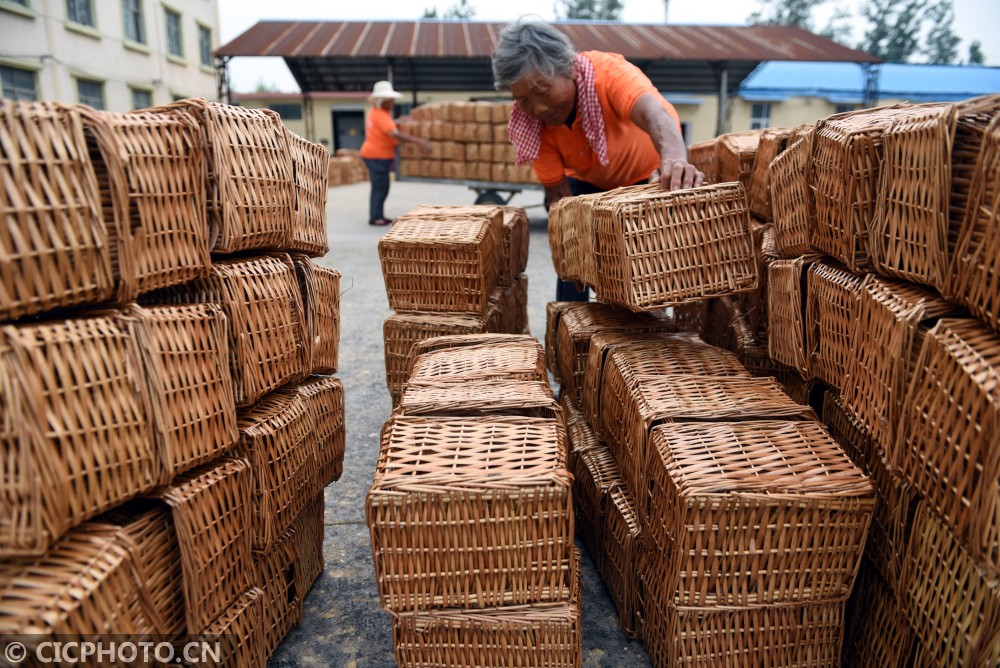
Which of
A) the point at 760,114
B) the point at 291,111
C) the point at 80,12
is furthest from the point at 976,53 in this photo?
the point at 80,12

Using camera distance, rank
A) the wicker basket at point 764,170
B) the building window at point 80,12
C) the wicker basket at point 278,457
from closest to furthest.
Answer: the wicker basket at point 278,457 → the wicker basket at point 764,170 → the building window at point 80,12

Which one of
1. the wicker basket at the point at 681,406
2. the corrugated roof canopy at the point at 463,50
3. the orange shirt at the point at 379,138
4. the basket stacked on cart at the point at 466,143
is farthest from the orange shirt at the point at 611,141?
the corrugated roof canopy at the point at 463,50

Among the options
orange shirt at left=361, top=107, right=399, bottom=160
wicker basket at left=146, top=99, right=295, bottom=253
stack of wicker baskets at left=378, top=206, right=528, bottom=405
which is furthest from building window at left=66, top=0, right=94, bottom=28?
wicker basket at left=146, top=99, right=295, bottom=253

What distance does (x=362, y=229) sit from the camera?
930cm

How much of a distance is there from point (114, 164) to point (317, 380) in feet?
3.19

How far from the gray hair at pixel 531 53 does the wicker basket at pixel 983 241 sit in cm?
184

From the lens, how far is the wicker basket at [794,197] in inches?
75.4

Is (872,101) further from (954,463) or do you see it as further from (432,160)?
(954,463)

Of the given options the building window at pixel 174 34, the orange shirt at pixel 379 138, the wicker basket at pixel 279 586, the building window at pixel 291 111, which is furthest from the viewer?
the building window at pixel 291 111

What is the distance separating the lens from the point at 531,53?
8.86 feet

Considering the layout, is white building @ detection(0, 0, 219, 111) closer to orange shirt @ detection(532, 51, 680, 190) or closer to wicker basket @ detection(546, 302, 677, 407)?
orange shirt @ detection(532, 51, 680, 190)

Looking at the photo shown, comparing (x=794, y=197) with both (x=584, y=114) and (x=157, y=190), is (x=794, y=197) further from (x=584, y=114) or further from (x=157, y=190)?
(x=157, y=190)

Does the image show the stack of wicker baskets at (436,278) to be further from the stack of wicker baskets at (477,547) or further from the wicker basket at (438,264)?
the stack of wicker baskets at (477,547)

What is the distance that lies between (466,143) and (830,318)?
331 inches
